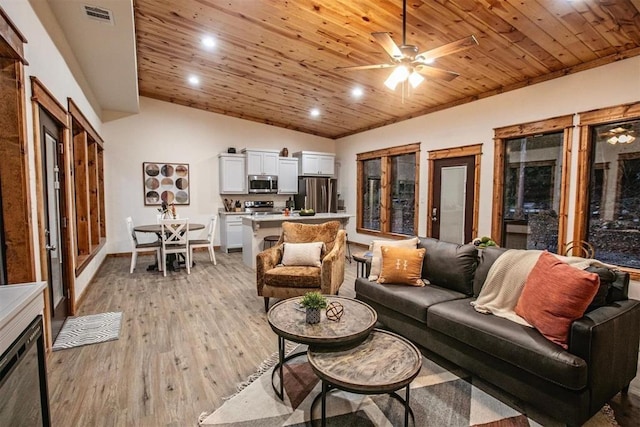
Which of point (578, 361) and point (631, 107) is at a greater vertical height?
point (631, 107)

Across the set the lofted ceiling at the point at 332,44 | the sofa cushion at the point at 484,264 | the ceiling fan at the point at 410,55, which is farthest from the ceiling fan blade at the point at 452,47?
the sofa cushion at the point at 484,264

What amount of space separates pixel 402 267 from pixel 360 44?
273 centimetres

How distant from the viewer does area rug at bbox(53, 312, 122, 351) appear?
115 inches

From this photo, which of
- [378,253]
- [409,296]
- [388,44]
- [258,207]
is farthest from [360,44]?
[258,207]

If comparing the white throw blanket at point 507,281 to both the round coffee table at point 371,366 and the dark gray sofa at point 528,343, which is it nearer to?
the dark gray sofa at point 528,343

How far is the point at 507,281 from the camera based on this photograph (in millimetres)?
2498

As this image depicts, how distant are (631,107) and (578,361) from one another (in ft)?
10.8

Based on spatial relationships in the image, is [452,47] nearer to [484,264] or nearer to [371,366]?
[484,264]

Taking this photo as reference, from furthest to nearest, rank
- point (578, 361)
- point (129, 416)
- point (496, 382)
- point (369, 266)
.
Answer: point (369, 266) → point (496, 382) → point (129, 416) → point (578, 361)

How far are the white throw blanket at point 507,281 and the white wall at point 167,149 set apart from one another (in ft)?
20.3

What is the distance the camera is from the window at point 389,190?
668 centimetres

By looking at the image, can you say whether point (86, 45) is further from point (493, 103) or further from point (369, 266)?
point (493, 103)

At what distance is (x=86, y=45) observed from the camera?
363 cm

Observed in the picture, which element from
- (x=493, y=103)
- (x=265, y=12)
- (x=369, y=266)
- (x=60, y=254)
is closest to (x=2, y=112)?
(x=60, y=254)
